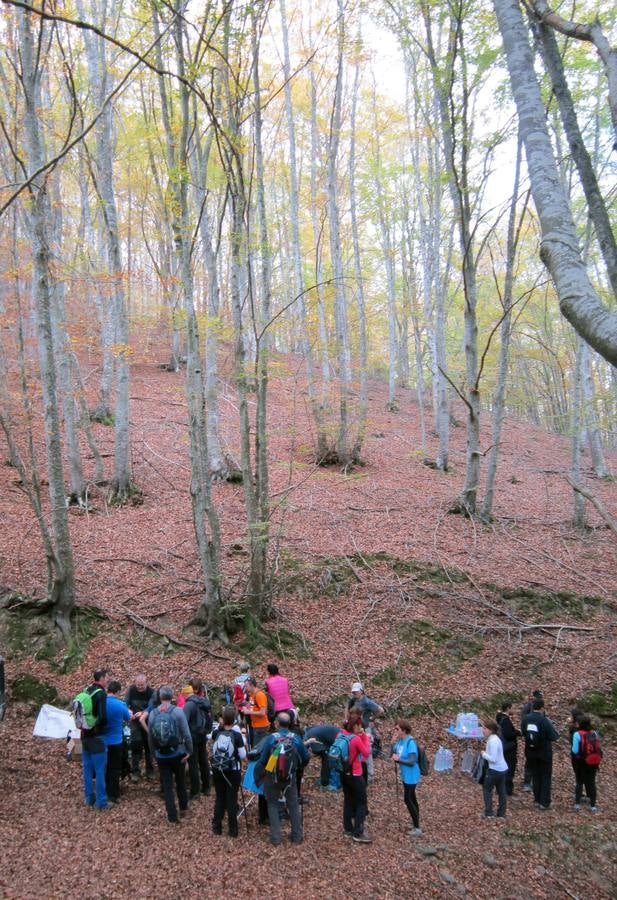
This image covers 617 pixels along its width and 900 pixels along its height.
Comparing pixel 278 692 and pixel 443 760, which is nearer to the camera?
pixel 278 692

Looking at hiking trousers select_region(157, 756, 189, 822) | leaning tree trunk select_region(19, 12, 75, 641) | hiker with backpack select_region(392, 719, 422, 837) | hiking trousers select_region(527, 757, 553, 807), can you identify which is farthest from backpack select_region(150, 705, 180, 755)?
hiking trousers select_region(527, 757, 553, 807)

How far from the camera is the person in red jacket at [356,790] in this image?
15.8 feet

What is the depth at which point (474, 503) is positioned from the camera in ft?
38.3

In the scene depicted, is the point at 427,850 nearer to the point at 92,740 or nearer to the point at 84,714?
the point at 92,740

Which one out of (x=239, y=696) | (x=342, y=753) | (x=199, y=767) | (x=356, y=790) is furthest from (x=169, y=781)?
(x=356, y=790)

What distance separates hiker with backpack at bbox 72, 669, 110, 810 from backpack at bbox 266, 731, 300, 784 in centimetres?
167

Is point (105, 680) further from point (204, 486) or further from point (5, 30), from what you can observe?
point (5, 30)

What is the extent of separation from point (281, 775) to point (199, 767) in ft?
4.55

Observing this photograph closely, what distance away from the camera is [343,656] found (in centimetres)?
768

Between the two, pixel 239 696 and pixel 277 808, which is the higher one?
pixel 239 696

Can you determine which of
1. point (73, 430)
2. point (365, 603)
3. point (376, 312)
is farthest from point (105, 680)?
point (376, 312)

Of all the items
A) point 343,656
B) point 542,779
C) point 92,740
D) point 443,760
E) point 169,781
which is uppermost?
point 92,740

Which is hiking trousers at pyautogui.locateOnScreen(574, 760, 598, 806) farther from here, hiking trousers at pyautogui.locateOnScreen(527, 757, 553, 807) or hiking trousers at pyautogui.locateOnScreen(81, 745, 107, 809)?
hiking trousers at pyautogui.locateOnScreen(81, 745, 107, 809)

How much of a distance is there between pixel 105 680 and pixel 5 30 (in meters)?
9.66
